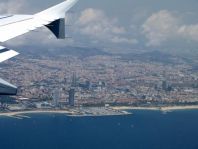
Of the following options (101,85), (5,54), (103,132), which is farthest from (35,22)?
(101,85)

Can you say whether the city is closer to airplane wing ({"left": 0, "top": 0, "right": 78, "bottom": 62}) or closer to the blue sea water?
the blue sea water

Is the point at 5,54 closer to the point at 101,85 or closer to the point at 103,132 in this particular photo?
the point at 103,132

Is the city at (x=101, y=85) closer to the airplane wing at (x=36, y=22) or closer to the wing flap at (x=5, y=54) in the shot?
the airplane wing at (x=36, y=22)

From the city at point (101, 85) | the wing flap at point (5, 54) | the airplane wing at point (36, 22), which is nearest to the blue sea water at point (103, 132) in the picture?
the city at point (101, 85)

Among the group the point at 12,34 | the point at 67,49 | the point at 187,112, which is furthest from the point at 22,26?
the point at 67,49

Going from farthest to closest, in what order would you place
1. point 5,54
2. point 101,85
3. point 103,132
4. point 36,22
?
point 101,85 < point 103,132 < point 36,22 < point 5,54
